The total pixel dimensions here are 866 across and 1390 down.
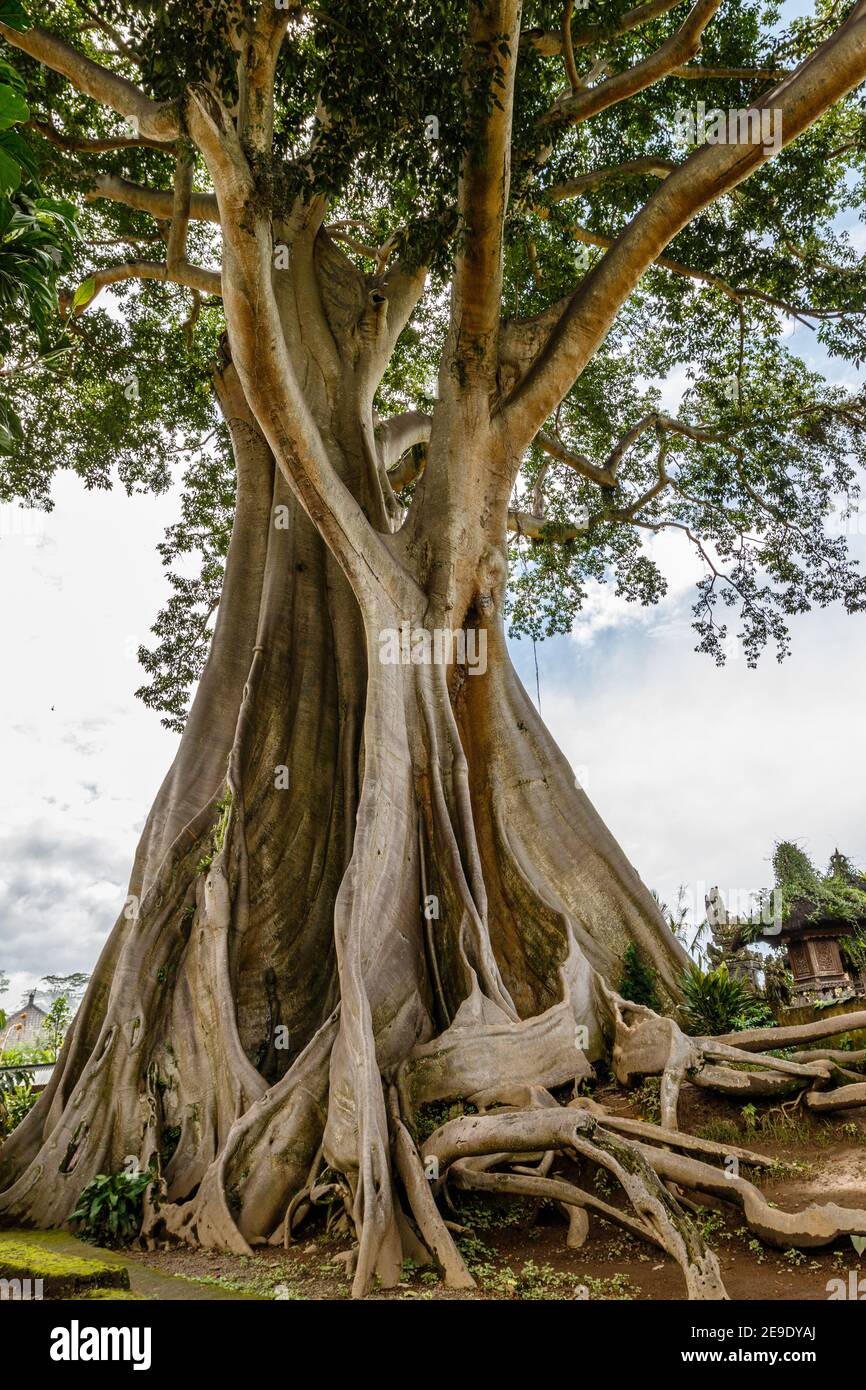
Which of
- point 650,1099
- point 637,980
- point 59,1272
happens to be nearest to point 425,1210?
point 650,1099

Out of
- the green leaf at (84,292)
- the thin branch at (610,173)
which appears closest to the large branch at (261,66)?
the thin branch at (610,173)

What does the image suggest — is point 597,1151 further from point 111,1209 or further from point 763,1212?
point 111,1209

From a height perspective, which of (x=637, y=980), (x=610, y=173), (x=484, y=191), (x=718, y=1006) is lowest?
(x=718, y=1006)

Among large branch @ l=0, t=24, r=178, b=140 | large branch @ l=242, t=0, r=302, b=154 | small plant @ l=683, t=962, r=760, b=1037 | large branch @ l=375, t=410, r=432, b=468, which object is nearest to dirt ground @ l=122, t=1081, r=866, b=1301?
small plant @ l=683, t=962, r=760, b=1037

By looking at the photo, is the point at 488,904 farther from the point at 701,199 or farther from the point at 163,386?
the point at 163,386

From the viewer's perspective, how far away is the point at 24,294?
1.85m

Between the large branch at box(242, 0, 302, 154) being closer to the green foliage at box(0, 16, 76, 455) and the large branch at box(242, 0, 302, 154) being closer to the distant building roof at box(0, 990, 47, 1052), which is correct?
the green foliage at box(0, 16, 76, 455)

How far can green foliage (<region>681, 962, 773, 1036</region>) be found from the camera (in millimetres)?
5391

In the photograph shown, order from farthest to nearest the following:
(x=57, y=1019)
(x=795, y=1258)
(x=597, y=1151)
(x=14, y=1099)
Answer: (x=57, y=1019) < (x=14, y=1099) < (x=597, y=1151) < (x=795, y=1258)

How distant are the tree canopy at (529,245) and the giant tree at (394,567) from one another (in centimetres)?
5

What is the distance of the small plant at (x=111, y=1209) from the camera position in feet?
13.3

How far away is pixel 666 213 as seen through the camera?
18.7 feet

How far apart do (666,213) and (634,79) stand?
1729 mm
